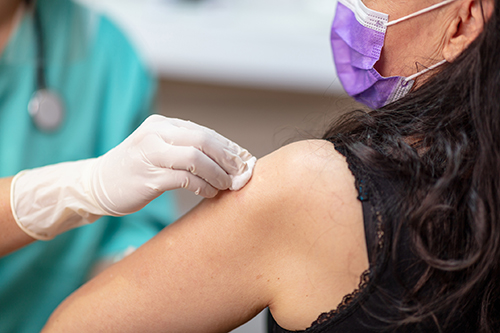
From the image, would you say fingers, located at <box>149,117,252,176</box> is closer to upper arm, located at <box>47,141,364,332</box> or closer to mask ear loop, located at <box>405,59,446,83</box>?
upper arm, located at <box>47,141,364,332</box>

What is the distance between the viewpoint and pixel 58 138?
123cm

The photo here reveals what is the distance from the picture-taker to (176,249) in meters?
0.63

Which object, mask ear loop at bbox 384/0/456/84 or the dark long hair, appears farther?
mask ear loop at bbox 384/0/456/84

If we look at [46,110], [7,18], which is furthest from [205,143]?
[7,18]

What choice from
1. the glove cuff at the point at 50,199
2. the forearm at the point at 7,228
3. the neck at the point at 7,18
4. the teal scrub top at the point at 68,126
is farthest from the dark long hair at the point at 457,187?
the neck at the point at 7,18

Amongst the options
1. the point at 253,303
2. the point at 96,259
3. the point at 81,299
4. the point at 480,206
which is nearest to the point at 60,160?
the point at 96,259

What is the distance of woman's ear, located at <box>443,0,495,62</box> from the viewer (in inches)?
23.9

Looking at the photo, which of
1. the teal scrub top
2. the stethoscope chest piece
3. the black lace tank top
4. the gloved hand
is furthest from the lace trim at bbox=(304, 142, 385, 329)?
the stethoscope chest piece

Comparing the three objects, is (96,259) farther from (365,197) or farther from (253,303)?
(365,197)

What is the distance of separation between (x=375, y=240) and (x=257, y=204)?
0.53ft

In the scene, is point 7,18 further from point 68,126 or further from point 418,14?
point 418,14

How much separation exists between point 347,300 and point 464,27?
0.44 meters

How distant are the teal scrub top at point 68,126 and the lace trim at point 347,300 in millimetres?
750

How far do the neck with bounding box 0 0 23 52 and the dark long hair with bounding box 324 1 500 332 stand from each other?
3.37ft
